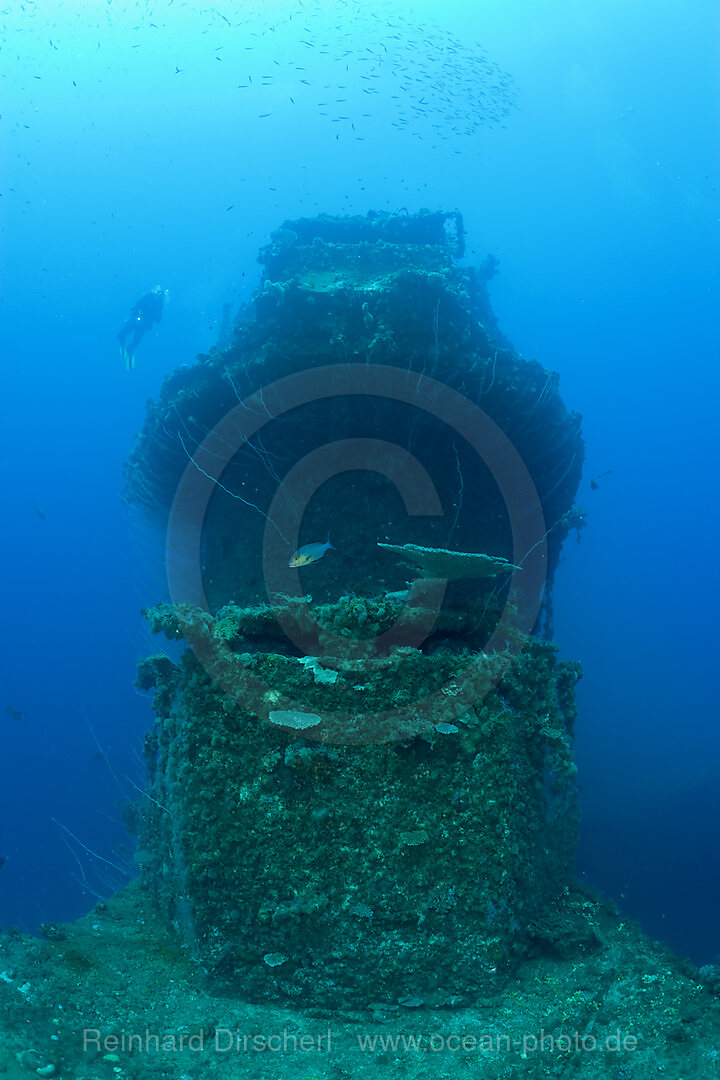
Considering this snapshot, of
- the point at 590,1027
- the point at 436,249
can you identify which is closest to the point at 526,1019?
the point at 590,1027

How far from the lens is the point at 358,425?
785 cm

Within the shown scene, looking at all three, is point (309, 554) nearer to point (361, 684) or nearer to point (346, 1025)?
point (361, 684)

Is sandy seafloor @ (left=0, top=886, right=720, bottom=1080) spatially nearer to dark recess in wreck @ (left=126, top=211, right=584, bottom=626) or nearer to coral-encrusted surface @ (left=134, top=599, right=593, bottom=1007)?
coral-encrusted surface @ (left=134, top=599, right=593, bottom=1007)

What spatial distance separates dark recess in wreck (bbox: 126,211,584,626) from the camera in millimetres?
7422

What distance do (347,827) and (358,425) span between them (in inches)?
210

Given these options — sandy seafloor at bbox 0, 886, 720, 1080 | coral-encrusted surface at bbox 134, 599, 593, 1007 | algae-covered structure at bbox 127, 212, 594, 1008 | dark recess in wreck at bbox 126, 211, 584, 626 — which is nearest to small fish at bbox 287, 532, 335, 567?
algae-covered structure at bbox 127, 212, 594, 1008

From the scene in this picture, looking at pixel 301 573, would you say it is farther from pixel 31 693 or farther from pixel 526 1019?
pixel 31 693

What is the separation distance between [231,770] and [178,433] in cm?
532

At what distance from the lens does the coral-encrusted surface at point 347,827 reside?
4.01 meters

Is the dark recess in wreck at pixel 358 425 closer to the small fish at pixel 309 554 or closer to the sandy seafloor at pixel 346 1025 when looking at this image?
the small fish at pixel 309 554

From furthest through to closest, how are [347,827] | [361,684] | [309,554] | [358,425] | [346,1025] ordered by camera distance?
1. [358,425]
2. [309,554]
3. [361,684]
4. [347,827]
5. [346,1025]

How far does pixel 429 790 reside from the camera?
4246 mm

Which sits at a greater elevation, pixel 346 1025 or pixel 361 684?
pixel 361 684

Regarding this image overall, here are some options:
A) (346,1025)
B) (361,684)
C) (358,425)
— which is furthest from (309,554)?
(346,1025)
